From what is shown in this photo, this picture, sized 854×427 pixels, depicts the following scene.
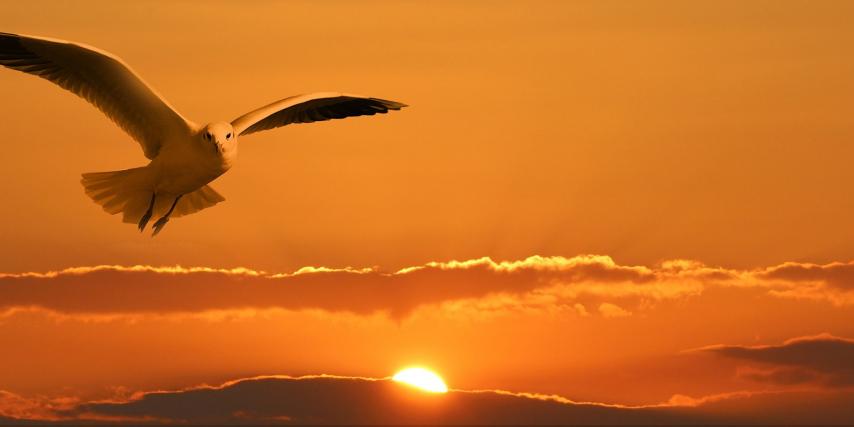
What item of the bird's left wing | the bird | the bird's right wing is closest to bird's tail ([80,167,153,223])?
the bird

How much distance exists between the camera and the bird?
2138 cm

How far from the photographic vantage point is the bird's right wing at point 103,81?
21.4 m

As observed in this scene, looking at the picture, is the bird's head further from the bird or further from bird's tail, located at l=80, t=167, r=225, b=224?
bird's tail, located at l=80, t=167, r=225, b=224

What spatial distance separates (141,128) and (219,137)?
1.48 meters

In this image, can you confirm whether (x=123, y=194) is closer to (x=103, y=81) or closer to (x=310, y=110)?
(x=103, y=81)

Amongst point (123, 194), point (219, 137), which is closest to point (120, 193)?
point (123, 194)

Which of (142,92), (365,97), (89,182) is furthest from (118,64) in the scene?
(365,97)

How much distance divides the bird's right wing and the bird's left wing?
0.95 m

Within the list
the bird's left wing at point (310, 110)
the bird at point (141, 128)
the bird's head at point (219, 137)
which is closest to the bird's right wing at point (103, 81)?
the bird at point (141, 128)

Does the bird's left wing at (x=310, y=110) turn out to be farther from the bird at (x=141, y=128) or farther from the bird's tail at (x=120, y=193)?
the bird's tail at (x=120, y=193)

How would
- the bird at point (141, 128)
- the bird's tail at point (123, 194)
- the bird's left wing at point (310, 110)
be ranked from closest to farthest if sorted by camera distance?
1. the bird at point (141, 128)
2. the bird's left wing at point (310, 110)
3. the bird's tail at point (123, 194)

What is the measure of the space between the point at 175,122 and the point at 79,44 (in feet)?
4.83

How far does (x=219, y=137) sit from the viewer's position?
69.3 ft

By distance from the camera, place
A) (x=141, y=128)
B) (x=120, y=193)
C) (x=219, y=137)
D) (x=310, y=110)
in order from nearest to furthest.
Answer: (x=219, y=137)
(x=141, y=128)
(x=120, y=193)
(x=310, y=110)
